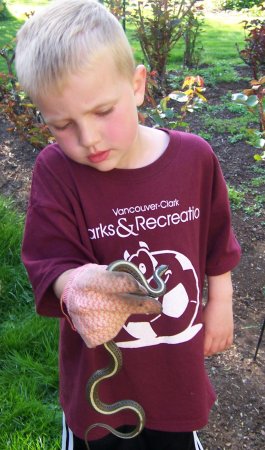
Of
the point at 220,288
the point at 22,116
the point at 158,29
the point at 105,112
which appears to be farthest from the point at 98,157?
the point at 158,29

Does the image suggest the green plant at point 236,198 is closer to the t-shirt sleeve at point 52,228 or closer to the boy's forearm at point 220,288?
the boy's forearm at point 220,288

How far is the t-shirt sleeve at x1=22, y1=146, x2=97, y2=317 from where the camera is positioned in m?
1.38

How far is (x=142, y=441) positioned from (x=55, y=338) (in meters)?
1.18

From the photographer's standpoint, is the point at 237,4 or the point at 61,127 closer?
the point at 61,127

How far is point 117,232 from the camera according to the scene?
147 centimetres

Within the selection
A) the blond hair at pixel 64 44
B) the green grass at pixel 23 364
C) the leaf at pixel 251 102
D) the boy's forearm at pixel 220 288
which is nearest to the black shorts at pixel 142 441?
the boy's forearm at pixel 220 288

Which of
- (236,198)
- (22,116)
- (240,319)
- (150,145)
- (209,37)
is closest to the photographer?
(150,145)

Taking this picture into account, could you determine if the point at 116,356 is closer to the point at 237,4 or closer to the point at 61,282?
the point at 61,282

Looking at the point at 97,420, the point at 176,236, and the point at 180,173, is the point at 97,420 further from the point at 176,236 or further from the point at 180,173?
the point at 180,173

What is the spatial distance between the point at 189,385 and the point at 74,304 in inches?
25.8

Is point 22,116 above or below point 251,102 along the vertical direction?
below

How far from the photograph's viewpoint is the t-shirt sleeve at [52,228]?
1376mm

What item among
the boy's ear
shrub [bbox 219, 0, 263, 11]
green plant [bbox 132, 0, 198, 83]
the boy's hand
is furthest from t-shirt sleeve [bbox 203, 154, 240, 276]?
shrub [bbox 219, 0, 263, 11]

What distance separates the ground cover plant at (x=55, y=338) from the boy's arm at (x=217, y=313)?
0.86 meters
